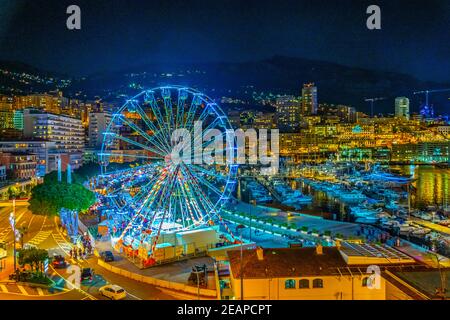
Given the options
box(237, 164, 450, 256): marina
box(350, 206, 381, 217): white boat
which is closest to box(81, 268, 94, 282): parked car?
box(237, 164, 450, 256): marina

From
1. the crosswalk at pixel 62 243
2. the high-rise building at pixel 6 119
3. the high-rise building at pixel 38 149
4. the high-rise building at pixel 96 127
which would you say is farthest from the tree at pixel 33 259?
the high-rise building at pixel 6 119

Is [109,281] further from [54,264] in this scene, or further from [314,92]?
[314,92]

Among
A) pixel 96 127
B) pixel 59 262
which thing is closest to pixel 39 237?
pixel 59 262

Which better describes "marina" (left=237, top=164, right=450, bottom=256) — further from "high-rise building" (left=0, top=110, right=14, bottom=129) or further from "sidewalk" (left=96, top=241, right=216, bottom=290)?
"high-rise building" (left=0, top=110, right=14, bottom=129)

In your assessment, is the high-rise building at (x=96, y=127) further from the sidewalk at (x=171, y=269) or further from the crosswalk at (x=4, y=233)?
the sidewalk at (x=171, y=269)

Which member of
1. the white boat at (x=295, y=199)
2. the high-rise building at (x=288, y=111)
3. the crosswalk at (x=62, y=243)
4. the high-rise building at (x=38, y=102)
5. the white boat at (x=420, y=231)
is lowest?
the white boat at (x=420, y=231)
